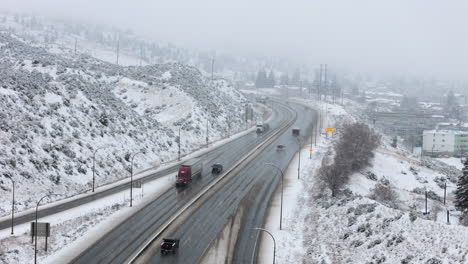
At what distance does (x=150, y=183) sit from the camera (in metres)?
69.7

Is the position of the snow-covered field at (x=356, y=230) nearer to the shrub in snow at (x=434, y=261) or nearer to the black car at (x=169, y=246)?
the shrub in snow at (x=434, y=261)

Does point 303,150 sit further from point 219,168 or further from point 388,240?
point 388,240

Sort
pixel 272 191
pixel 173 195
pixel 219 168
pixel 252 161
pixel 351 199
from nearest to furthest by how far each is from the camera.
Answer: pixel 351 199 → pixel 173 195 → pixel 272 191 → pixel 219 168 → pixel 252 161

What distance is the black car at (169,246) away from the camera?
4397cm

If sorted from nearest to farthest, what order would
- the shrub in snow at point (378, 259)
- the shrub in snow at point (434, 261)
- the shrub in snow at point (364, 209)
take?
1. the shrub in snow at point (434, 261)
2. the shrub in snow at point (378, 259)
3. the shrub in snow at point (364, 209)

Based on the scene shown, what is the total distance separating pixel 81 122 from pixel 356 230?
50.2 metres

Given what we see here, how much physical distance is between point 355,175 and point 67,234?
51.9m

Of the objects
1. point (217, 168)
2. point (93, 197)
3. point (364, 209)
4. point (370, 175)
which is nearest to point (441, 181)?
point (370, 175)

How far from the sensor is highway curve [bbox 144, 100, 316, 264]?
44.8 m

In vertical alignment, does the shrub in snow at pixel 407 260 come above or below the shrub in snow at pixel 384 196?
above

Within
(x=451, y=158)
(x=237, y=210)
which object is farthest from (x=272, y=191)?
(x=451, y=158)

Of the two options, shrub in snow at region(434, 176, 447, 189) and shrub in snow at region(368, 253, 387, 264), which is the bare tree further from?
shrub in snow at region(368, 253, 387, 264)

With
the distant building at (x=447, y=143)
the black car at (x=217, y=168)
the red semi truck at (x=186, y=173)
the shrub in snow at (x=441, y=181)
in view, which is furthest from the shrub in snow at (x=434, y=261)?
the distant building at (x=447, y=143)

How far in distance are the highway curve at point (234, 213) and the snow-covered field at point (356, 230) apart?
1811mm
